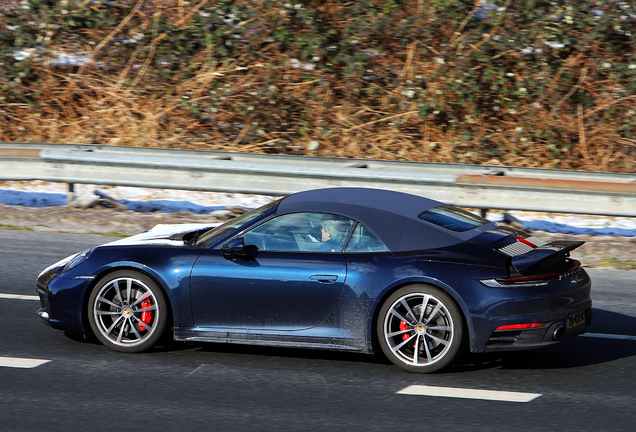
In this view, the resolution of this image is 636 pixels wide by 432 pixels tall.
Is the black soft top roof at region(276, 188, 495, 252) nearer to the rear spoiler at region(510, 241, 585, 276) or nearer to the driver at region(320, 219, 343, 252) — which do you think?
the driver at region(320, 219, 343, 252)

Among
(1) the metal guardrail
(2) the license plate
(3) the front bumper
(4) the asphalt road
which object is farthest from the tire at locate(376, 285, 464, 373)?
(1) the metal guardrail

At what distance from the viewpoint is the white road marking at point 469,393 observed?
5.27 m

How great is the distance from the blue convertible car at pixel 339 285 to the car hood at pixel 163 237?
0.05 m

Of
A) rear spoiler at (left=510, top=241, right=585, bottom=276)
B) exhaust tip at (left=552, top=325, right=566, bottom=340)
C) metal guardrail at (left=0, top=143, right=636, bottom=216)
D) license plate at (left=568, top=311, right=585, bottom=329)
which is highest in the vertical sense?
metal guardrail at (left=0, top=143, right=636, bottom=216)

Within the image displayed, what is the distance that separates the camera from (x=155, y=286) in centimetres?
598

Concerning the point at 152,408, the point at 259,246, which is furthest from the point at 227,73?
the point at 152,408

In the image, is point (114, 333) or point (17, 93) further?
point (17, 93)

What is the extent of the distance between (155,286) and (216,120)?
32.8 ft

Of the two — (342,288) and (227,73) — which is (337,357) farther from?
(227,73)

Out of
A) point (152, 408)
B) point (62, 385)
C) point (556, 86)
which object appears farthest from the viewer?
point (556, 86)

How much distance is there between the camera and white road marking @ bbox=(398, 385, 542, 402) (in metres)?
5.27

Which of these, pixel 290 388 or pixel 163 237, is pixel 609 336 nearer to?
pixel 290 388

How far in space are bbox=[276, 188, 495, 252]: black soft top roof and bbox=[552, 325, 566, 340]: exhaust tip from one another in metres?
0.87

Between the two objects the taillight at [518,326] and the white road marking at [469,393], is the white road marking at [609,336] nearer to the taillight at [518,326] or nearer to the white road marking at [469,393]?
the taillight at [518,326]
